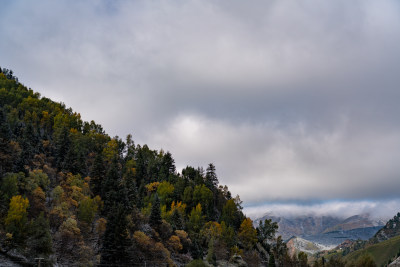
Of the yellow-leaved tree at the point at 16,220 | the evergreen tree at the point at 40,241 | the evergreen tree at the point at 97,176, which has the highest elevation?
the evergreen tree at the point at 97,176

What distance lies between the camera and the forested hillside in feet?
198

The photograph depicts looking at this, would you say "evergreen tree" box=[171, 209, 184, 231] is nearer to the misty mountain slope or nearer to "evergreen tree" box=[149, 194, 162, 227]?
the misty mountain slope

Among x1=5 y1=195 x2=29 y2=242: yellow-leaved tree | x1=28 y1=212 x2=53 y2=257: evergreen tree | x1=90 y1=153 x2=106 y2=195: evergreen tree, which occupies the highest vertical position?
x1=90 y1=153 x2=106 y2=195: evergreen tree

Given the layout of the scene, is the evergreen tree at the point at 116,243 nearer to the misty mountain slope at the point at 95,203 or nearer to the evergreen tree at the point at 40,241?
the misty mountain slope at the point at 95,203

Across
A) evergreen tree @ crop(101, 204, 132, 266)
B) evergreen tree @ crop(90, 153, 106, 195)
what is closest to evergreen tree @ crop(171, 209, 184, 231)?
evergreen tree @ crop(90, 153, 106, 195)

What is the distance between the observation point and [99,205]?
85188 millimetres

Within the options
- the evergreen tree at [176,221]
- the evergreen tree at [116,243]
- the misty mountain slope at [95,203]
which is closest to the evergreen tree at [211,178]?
the misty mountain slope at [95,203]

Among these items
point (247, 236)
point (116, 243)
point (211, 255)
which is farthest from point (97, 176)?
point (247, 236)

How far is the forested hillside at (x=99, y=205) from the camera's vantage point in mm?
60406

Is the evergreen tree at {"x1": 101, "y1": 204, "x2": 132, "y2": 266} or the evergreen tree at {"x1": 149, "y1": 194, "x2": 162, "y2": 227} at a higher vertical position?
the evergreen tree at {"x1": 149, "y1": 194, "x2": 162, "y2": 227}

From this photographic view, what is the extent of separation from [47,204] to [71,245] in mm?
15827

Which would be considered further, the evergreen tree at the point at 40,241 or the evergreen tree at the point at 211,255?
the evergreen tree at the point at 211,255

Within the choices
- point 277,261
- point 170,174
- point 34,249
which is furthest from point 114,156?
point 277,261

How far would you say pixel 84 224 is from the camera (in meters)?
71.2
